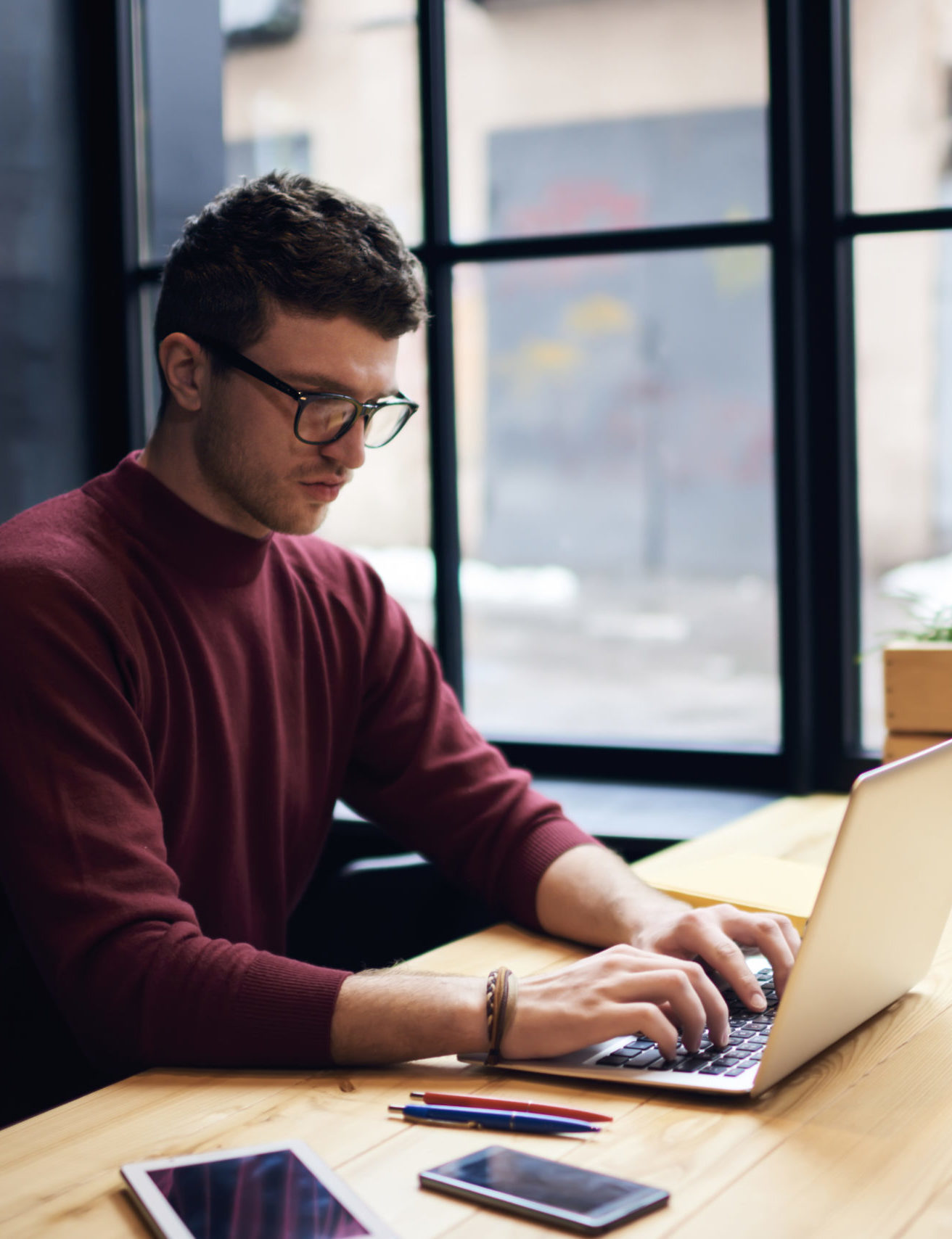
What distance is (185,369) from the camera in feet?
4.86

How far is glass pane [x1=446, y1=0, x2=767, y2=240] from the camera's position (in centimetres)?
249

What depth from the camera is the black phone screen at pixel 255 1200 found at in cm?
79

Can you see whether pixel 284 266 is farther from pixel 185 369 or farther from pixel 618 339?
pixel 618 339

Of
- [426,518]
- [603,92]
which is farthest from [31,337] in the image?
[603,92]

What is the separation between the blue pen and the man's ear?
825 mm

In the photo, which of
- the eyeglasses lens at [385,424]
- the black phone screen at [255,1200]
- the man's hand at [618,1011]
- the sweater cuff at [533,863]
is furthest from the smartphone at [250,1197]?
the eyeglasses lens at [385,424]

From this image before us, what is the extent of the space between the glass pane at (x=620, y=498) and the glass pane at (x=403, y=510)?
0.08m

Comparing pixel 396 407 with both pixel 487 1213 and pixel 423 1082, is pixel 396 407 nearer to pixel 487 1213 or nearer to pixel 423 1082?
pixel 423 1082

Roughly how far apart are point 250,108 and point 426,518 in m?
1.04

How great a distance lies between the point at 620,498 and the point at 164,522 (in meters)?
1.45

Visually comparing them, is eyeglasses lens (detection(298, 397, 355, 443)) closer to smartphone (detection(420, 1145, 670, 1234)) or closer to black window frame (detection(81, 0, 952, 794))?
smartphone (detection(420, 1145, 670, 1234))

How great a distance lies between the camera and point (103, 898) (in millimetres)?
1146

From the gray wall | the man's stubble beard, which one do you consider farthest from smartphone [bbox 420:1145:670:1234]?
the gray wall

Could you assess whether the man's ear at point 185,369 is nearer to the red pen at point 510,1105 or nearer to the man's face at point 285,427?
the man's face at point 285,427
